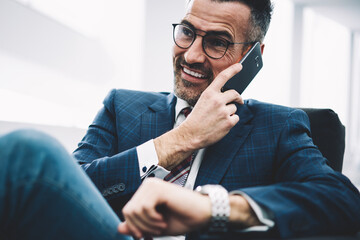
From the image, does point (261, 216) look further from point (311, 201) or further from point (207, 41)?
point (207, 41)

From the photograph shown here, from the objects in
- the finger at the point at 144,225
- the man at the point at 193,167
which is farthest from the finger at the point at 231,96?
the finger at the point at 144,225

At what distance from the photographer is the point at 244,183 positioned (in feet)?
3.50

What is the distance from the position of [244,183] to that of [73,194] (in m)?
0.63

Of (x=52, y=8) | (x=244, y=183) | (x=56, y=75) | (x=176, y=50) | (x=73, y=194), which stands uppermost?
(x=52, y=8)

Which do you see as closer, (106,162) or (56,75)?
(106,162)

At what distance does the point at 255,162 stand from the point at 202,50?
49 cm

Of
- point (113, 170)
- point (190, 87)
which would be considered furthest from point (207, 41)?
point (113, 170)

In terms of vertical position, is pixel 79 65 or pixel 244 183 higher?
pixel 79 65

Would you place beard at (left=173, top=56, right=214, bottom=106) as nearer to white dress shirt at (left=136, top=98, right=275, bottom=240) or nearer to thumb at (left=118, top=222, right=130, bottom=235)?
white dress shirt at (left=136, top=98, right=275, bottom=240)

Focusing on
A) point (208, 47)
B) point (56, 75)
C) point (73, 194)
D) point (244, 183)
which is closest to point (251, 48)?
point (208, 47)

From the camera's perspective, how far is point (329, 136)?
1273 millimetres

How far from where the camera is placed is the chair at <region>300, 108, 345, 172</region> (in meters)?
1.26

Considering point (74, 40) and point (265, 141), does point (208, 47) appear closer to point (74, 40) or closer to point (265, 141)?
point (265, 141)

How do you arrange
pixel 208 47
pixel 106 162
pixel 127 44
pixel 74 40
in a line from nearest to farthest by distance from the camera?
1. pixel 106 162
2. pixel 208 47
3. pixel 74 40
4. pixel 127 44
